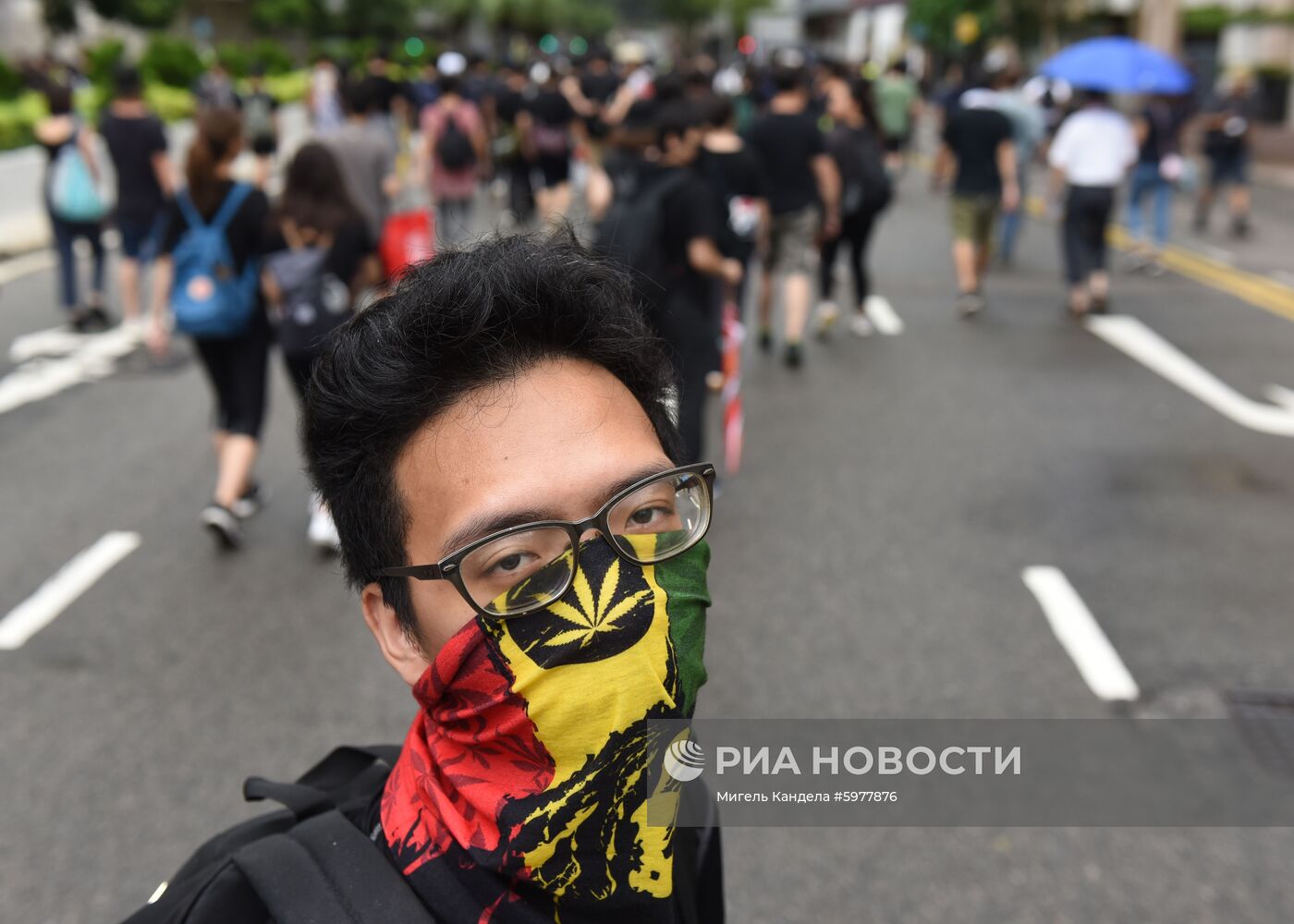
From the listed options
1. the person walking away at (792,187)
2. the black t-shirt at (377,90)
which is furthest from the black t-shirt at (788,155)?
the black t-shirt at (377,90)

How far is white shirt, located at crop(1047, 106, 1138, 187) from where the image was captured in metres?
10.3

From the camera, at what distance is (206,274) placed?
5.79 m

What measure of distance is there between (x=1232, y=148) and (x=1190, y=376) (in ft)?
22.2

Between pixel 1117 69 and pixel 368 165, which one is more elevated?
pixel 1117 69

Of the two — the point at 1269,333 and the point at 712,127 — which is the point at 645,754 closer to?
the point at 712,127

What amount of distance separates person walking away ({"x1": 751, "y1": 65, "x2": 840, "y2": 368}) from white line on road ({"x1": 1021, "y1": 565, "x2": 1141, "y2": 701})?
3830 millimetres

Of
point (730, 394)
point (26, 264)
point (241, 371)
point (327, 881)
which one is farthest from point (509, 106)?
point (327, 881)

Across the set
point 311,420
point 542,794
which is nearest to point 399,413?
point 311,420

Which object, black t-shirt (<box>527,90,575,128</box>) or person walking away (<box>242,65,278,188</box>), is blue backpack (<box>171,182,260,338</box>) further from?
black t-shirt (<box>527,90,575,128</box>)

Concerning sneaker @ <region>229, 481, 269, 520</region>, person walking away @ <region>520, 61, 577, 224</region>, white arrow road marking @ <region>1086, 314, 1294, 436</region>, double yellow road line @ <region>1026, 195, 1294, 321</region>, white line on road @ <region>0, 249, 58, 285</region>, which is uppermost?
person walking away @ <region>520, 61, 577, 224</region>

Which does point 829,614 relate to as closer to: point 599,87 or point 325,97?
point 599,87

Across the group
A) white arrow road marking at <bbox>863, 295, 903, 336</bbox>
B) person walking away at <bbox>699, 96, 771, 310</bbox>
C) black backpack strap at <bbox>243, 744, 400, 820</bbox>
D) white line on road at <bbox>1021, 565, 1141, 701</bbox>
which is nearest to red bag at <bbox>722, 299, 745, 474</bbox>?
person walking away at <bbox>699, 96, 771, 310</bbox>

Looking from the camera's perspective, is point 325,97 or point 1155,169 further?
point 325,97

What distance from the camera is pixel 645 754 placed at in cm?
147
